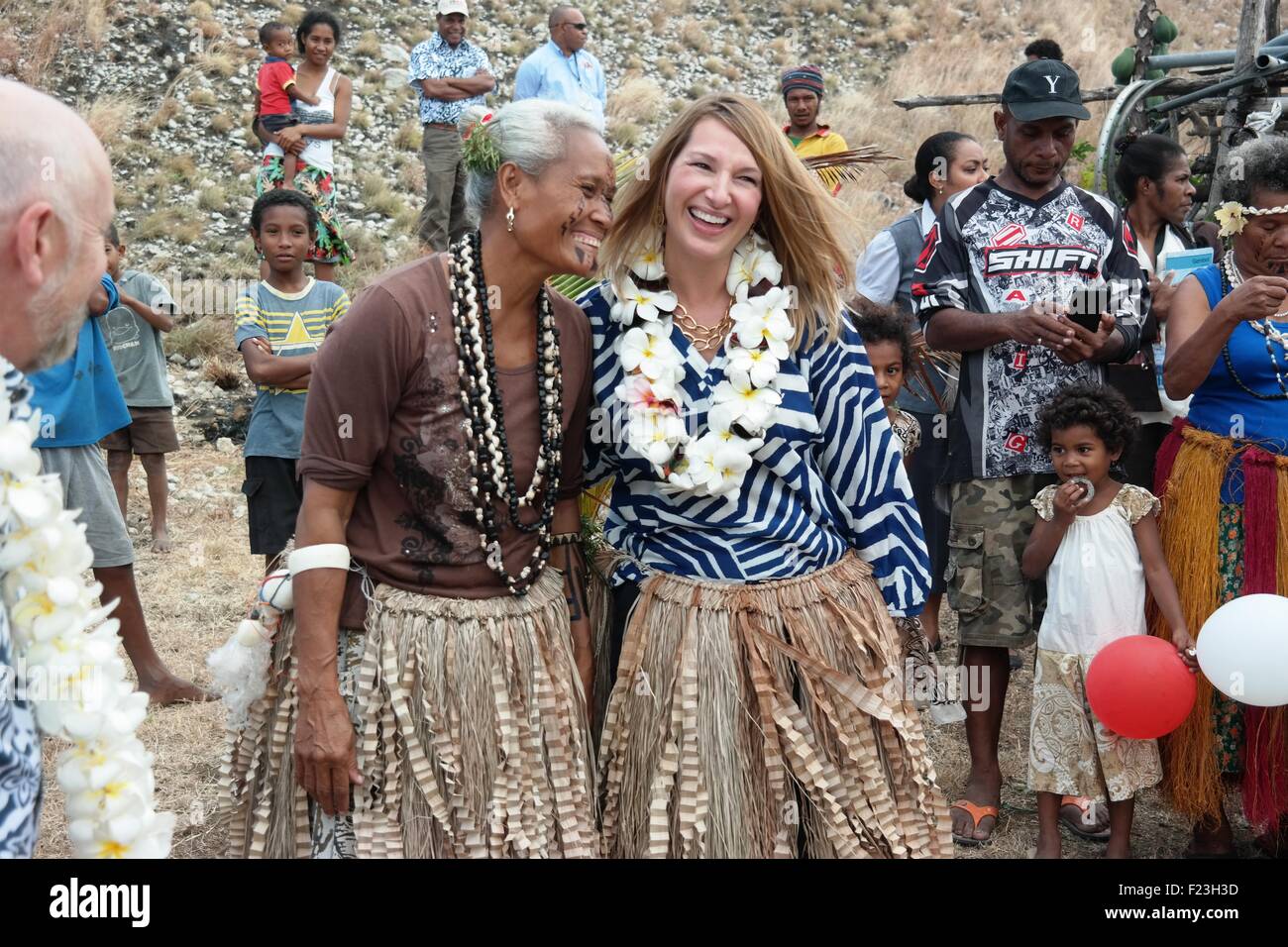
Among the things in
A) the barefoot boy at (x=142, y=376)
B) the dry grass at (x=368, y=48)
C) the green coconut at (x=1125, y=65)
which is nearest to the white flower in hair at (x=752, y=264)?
the barefoot boy at (x=142, y=376)

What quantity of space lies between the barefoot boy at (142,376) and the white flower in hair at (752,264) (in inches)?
175

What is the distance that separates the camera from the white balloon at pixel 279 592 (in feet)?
9.22

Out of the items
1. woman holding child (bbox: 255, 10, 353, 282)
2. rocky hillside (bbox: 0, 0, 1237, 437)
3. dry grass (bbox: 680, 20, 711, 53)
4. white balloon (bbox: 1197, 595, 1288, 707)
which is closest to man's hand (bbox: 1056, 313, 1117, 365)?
white balloon (bbox: 1197, 595, 1288, 707)

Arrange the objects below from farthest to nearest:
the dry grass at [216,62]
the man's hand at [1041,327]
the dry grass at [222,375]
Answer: the dry grass at [216,62], the dry grass at [222,375], the man's hand at [1041,327]

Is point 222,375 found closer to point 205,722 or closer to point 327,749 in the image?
point 205,722

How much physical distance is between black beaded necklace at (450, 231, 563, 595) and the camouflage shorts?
5.97ft

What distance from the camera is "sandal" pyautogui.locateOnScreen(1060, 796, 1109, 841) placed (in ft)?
13.7

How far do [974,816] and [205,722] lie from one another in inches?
115

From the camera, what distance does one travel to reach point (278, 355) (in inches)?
216

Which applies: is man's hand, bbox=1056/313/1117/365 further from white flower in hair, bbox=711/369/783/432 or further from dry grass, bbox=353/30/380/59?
dry grass, bbox=353/30/380/59

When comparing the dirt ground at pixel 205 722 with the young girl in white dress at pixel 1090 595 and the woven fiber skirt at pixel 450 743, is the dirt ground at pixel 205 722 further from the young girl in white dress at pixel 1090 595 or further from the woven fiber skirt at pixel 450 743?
the woven fiber skirt at pixel 450 743

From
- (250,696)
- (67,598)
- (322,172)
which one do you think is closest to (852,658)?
(250,696)

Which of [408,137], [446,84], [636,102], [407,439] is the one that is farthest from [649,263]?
[636,102]

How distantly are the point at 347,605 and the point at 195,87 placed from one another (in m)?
13.5
